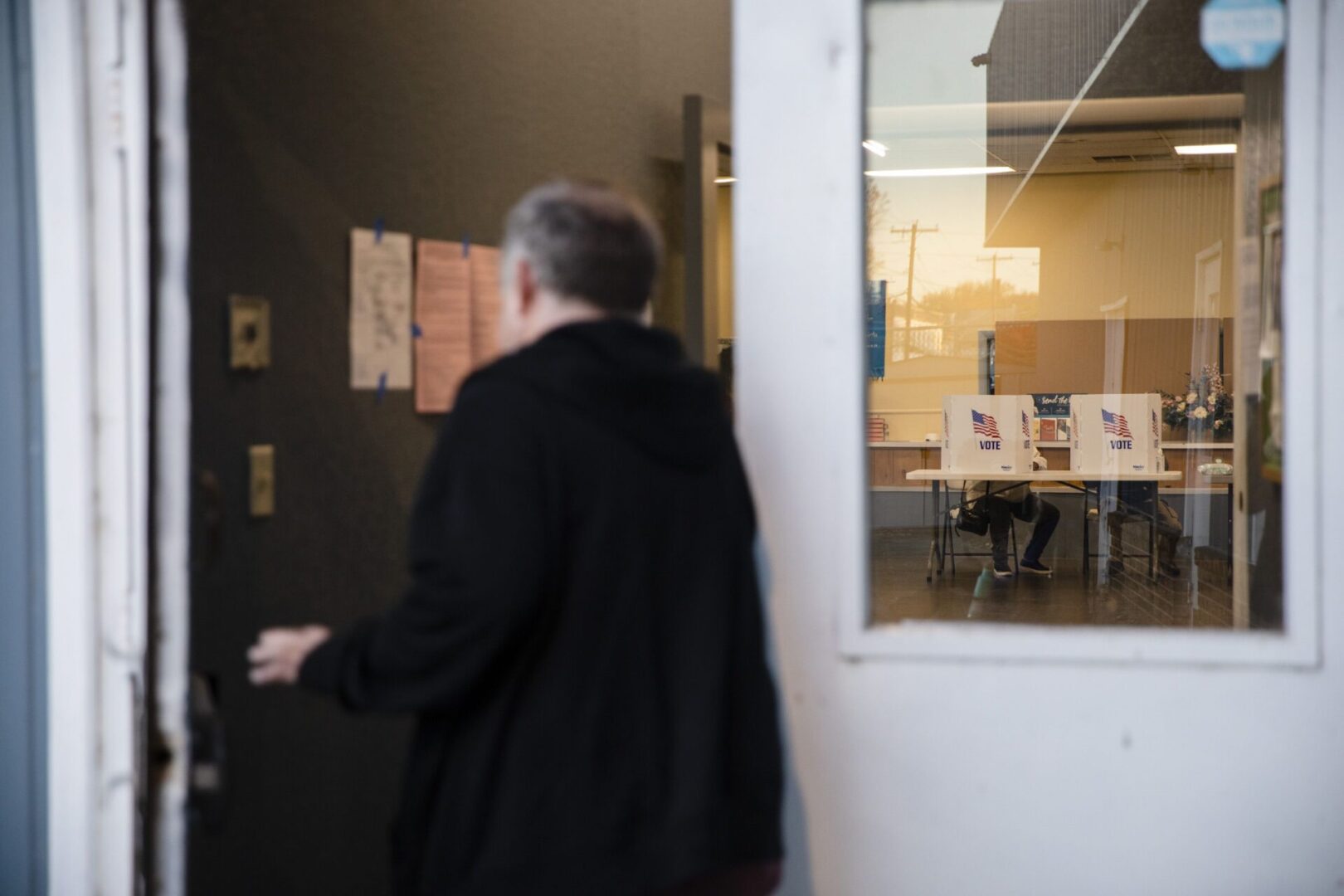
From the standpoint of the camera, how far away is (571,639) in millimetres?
1460

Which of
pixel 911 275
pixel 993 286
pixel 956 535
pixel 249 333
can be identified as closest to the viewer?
pixel 249 333

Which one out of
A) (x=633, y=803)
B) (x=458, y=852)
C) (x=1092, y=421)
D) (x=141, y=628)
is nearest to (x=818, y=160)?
(x=633, y=803)

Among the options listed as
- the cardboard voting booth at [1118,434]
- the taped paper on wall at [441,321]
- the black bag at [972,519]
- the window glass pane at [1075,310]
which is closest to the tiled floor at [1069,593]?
the window glass pane at [1075,310]

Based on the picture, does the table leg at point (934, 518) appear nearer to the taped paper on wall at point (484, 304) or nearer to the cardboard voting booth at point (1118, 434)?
the cardboard voting booth at point (1118, 434)

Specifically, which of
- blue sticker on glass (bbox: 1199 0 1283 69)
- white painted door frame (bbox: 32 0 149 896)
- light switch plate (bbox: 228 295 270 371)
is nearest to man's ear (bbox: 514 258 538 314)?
white painted door frame (bbox: 32 0 149 896)

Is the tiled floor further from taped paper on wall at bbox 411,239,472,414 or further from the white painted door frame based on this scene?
the white painted door frame

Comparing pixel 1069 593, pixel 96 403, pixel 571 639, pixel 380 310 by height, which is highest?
pixel 380 310

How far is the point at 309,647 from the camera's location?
5.14 feet

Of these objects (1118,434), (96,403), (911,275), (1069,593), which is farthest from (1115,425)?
(96,403)

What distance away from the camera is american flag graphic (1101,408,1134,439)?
880cm

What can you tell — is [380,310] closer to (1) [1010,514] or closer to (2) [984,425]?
(2) [984,425]

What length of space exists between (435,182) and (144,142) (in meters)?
0.99

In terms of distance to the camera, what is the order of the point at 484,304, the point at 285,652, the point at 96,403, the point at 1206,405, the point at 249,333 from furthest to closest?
the point at 1206,405 < the point at 484,304 < the point at 249,333 < the point at 96,403 < the point at 285,652

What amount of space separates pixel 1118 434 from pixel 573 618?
804cm
